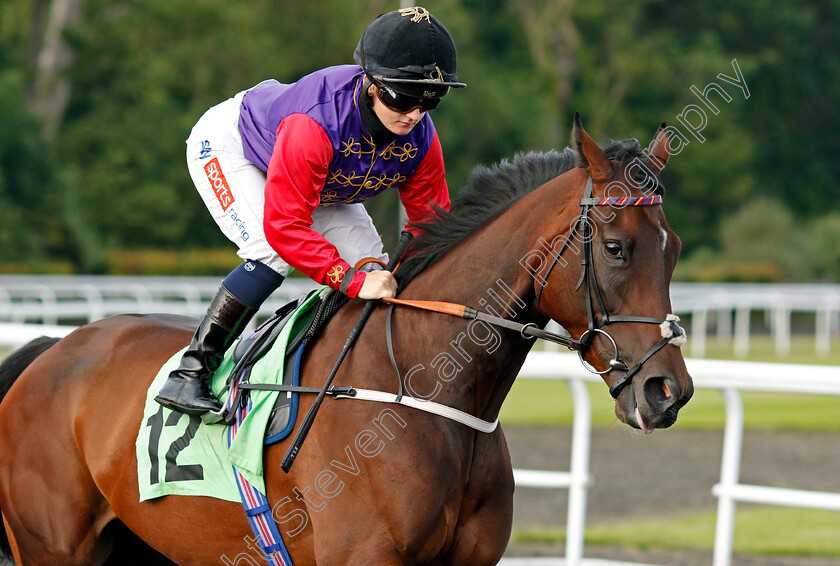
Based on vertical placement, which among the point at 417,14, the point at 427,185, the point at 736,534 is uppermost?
the point at 417,14

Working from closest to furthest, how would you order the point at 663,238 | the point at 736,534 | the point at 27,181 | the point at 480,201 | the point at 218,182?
1. the point at 663,238
2. the point at 480,201
3. the point at 218,182
4. the point at 736,534
5. the point at 27,181

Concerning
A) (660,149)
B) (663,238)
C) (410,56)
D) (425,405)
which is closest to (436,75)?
(410,56)

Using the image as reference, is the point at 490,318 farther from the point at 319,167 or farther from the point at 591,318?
the point at 319,167

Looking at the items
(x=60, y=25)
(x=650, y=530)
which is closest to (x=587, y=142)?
(x=650, y=530)

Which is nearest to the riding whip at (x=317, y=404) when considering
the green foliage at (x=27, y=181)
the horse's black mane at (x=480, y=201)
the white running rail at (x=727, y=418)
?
the horse's black mane at (x=480, y=201)

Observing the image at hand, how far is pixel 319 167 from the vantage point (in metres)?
2.93

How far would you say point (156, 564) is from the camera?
11.9 feet

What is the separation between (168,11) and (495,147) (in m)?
10.7

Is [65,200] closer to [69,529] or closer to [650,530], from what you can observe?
[650,530]

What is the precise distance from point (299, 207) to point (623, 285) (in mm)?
954

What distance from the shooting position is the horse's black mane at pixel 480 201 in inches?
115

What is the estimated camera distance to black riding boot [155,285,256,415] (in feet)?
10.1

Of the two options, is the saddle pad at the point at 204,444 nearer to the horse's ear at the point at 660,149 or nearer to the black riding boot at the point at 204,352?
the black riding boot at the point at 204,352

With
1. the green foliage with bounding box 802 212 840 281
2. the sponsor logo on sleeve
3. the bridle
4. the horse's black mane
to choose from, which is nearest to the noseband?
the bridle
